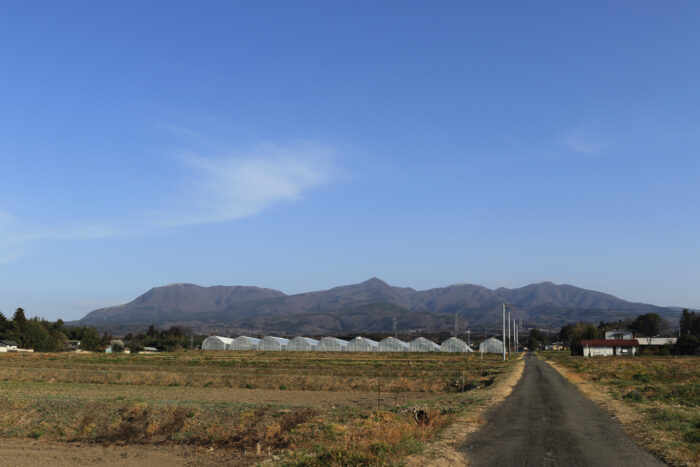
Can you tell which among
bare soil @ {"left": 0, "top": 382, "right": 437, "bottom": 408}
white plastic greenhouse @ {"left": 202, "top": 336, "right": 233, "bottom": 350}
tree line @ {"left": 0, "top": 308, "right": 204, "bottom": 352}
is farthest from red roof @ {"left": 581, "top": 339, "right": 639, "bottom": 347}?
tree line @ {"left": 0, "top": 308, "right": 204, "bottom": 352}

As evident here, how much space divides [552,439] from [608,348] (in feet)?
397

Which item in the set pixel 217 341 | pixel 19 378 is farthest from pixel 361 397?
pixel 217 341

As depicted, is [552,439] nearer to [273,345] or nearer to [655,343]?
[273,345]

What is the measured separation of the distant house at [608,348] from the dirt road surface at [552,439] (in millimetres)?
106905

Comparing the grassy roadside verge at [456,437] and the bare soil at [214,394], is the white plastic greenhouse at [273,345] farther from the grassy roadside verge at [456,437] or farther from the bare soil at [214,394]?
the grassy roadside verge at [456,437]

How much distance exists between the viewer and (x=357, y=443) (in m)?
16.7

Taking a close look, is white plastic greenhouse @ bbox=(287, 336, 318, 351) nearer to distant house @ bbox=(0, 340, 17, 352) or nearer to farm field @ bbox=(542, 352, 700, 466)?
distant house @ bbox=(0, 340, 17, 352)

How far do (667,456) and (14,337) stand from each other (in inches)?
6204

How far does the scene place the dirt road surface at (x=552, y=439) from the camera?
15.8 metres

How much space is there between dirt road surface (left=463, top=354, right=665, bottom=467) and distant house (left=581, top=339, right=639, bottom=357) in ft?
351

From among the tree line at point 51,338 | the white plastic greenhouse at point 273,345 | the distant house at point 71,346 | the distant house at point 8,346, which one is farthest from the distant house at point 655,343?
the distant house at point 8,346

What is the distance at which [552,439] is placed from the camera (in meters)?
18.9

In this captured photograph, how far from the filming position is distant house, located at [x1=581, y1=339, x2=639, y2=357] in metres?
125

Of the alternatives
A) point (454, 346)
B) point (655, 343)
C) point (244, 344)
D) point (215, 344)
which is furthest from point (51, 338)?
point (655, 343)
